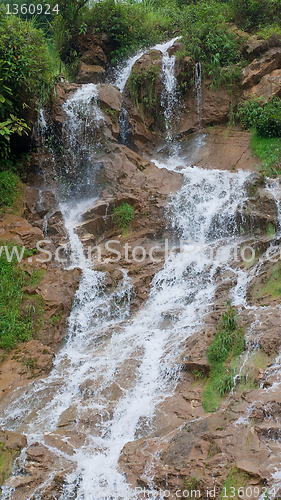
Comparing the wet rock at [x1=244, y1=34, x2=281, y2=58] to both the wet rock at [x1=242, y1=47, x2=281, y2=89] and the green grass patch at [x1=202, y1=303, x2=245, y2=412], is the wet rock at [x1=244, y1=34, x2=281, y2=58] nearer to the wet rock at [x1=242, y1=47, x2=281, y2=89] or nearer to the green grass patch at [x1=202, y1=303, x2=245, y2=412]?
the wet rock at [x1=242, y1=47, x2=281, y2=89]

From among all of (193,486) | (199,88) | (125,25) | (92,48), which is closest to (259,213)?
(199,88)

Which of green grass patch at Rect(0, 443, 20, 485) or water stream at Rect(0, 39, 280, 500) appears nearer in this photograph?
green grass patch at Rect(0, 443, 20, 485)

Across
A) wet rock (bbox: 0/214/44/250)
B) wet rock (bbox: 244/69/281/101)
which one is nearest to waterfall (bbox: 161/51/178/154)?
wet rock (bbox: 244/69/281/101)

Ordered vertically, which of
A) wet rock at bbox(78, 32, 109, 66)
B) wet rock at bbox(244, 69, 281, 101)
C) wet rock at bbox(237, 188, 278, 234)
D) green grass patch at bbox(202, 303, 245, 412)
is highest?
wet rock at bbox(78, 32, 109, 66)

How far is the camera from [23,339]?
28.5 feet

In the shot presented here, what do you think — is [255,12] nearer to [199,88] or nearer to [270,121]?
[199,88]

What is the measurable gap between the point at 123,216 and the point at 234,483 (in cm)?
825

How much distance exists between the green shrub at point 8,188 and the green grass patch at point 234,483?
9017 mm

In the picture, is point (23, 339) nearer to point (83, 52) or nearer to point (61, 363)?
point (61, 363)

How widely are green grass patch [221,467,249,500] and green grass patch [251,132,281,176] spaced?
9.29m

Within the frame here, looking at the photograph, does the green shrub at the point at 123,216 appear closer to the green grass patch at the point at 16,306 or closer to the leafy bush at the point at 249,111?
the green grass patch at the point at 16,306

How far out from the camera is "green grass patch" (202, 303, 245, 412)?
6.46 metres

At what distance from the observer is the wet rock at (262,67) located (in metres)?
15.5

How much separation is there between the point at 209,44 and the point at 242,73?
175 cm
